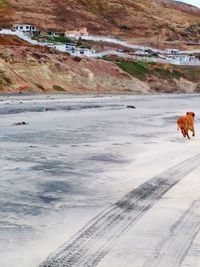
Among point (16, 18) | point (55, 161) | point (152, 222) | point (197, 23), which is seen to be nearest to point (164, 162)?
point (55, 161)

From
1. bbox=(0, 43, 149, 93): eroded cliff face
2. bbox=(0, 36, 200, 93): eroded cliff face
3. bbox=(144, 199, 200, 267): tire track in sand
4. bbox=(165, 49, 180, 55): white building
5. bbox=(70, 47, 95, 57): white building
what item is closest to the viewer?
bbox=(144, 199, 200, 267): tire track in sand

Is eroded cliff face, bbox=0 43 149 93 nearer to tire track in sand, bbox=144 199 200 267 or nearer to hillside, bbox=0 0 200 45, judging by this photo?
tire track in sand, bbox=144 199 200 267

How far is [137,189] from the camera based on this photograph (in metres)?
10.9

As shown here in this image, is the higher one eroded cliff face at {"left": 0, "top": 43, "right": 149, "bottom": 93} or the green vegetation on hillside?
the green vegetation on hillside

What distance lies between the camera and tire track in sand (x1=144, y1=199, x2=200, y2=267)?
6.58m

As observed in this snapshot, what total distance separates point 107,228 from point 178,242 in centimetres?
110

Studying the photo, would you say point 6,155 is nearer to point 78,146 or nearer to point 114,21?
point 78,146

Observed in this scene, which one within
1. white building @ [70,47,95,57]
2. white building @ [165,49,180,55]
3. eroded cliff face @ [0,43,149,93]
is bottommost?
eroded cliff face @ [0,43,149,93]

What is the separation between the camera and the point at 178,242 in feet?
24.1

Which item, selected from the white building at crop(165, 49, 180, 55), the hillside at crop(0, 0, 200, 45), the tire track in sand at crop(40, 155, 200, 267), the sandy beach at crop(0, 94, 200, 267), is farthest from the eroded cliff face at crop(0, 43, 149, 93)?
the hillside at crop(0, 0, 200, 45)

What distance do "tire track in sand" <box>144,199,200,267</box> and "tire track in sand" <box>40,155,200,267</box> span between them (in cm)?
64

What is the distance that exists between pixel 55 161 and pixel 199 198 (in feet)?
17.5

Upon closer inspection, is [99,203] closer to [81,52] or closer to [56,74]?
[56,74]

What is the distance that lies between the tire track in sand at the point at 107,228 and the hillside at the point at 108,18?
12093 cm
